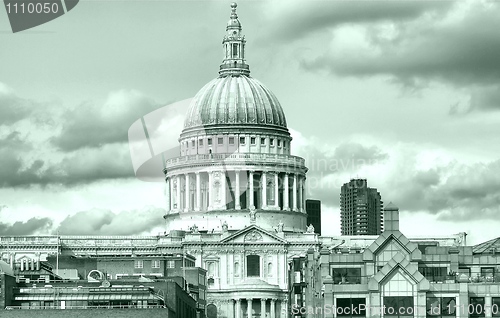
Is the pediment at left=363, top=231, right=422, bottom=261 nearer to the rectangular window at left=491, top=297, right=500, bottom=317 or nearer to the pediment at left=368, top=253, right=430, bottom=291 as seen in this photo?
the pediment at left=368, top=253, right=430, bottom=291

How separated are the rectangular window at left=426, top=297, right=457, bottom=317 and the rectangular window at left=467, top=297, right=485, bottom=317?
1079 mm

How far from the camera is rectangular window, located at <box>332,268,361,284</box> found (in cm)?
13275

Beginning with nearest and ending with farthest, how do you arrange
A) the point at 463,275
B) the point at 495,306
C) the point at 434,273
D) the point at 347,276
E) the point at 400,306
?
the point at 495,306
the point at 400,306
the point at 463,275
the point at 434,273
the point at 347,276

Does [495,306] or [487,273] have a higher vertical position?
[487,273]

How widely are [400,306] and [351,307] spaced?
3356 millimetres

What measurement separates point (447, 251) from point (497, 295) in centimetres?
916

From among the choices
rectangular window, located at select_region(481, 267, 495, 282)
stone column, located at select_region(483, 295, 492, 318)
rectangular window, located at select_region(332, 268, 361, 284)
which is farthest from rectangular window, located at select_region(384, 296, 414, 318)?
rectangular window, located at select_region(481, 267, 495, 282)

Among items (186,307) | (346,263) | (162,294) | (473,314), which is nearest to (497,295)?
(473,314)

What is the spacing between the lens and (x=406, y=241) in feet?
431

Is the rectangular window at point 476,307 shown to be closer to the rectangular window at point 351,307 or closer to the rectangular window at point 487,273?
the rectangular window at point 487,273

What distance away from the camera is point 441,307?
128000 millimetres

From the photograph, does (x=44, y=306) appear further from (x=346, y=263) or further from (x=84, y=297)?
(x=346, y=263)

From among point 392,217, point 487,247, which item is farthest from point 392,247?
point 487,247

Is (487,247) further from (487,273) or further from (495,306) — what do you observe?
(495,306)
